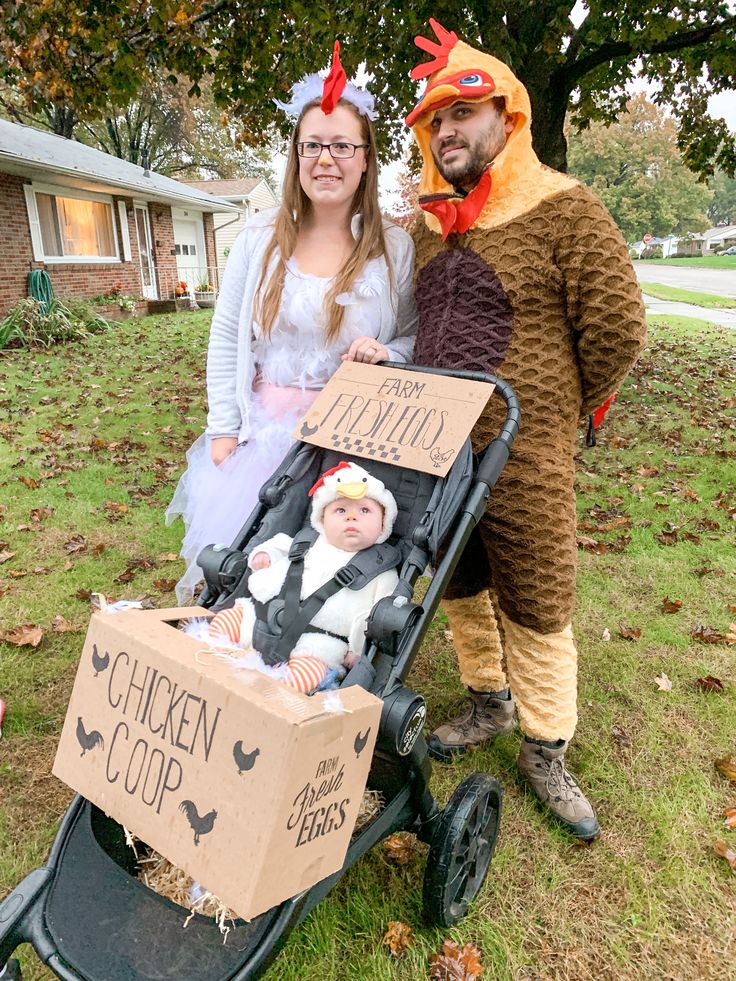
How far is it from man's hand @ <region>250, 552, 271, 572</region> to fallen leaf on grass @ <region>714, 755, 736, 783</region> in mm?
2044

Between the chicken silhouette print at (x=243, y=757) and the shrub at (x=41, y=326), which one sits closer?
the chicken silhouette print at (x=243, y=757)

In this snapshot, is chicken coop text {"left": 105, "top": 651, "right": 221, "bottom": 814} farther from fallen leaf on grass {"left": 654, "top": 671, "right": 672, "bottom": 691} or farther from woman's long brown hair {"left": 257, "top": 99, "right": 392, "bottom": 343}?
fallen leaf on grass {"left": 654, "top": 671, "right": 672, "bottom": 691}

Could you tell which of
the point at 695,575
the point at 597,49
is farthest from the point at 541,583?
the point at 597,49

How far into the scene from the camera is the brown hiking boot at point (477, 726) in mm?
→ 2869

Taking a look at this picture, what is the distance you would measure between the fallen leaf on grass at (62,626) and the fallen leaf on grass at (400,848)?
2083 millimetres

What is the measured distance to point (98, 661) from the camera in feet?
5.07

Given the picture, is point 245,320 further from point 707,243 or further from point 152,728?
point 707,243

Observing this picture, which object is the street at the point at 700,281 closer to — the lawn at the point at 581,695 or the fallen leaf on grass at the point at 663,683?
the lawn at the point at 581,695

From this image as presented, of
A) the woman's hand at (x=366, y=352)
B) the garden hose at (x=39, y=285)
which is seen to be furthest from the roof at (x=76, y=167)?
the woman's hand at (x=366, y=352)

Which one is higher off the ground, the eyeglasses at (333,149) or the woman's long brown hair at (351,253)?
the eyeglasses at (333,149)

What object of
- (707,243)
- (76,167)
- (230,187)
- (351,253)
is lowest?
(351,253)

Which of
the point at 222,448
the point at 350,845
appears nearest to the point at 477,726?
the point at 350,845

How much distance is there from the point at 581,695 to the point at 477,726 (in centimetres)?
65

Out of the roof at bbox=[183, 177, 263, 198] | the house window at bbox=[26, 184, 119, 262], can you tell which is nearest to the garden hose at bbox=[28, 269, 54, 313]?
the house window at bbox=[26, 184, 119, 262]
